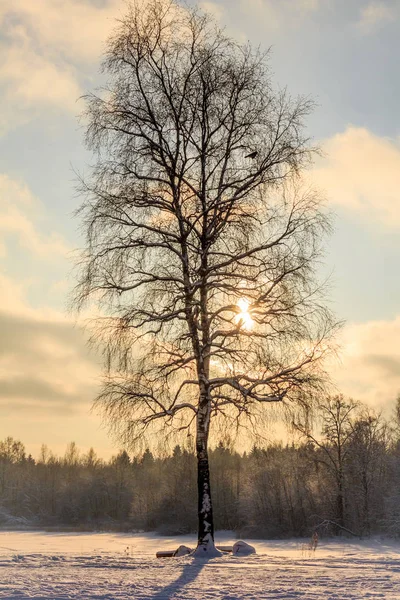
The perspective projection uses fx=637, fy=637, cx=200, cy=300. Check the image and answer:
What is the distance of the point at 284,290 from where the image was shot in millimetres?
17000

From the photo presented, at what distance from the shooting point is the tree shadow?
859 cm

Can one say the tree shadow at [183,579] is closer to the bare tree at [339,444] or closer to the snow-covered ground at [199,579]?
the snow-covered ground at [199,579]

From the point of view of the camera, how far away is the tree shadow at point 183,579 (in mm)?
8586

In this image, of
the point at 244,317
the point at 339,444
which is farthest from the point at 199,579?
the point at 339,444

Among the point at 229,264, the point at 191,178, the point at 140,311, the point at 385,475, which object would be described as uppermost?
the point at 191,178

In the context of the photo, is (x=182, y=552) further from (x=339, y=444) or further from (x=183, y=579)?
(x=339, y=444)

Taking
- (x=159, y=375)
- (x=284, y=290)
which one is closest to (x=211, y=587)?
(x=159, y=375)

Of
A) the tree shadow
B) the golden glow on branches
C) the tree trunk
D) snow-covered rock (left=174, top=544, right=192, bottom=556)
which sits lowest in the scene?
snow-covered rock (left=174, top=544, right=192, bottom=556)

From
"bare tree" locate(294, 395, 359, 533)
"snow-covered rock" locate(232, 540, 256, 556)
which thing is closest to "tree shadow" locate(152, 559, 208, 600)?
"snow-covered rock" locate(232, 540, 256, 556)

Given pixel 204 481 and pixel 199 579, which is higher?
pixel 204 481

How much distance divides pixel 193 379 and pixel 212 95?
314 inches

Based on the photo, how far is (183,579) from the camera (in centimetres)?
1037

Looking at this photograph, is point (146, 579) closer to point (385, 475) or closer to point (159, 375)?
point (159, 375)

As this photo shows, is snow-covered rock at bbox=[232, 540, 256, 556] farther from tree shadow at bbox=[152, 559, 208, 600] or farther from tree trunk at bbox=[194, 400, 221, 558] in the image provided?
tree shadow at bbox=[152, 559, 208, 600]
